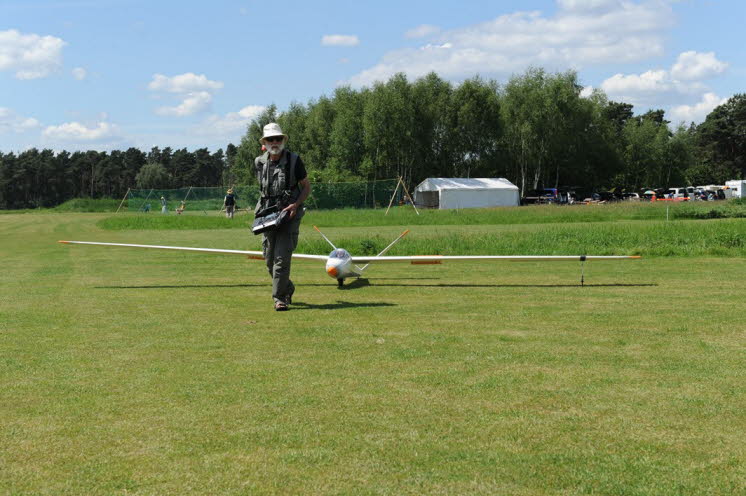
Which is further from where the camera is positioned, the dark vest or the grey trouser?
the dark vest

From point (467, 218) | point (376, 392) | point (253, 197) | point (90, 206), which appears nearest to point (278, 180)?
point (376, 392)

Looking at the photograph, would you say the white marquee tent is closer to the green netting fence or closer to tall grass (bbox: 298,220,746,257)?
the green netting fence

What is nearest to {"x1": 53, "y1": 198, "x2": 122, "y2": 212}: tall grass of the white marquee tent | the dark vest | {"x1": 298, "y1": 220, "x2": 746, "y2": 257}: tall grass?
the white marquee tent

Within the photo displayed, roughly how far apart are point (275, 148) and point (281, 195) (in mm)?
611

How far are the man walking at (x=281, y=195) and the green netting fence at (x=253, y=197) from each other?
38.0m

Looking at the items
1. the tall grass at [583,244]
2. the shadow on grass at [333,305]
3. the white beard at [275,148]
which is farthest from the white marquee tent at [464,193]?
the white beard at [275,148]

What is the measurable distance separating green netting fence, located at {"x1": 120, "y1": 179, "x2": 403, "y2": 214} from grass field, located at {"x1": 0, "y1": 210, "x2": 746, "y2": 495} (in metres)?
38.9

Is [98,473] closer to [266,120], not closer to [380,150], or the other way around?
[380,150]

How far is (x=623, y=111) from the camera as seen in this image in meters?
144

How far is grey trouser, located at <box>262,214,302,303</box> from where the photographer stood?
840 cm

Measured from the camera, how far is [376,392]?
459cm

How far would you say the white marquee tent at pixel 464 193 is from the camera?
6756 centimetres

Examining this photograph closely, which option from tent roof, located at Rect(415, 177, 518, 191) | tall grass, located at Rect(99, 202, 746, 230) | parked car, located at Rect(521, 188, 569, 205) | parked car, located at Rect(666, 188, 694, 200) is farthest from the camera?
parked car, located at Rect(666, 188, 694, 200)

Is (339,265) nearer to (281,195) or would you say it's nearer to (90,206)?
(281,195)
